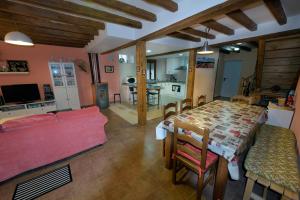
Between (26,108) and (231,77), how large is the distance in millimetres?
8426

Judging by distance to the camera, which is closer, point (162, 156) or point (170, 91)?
point (162, 156)

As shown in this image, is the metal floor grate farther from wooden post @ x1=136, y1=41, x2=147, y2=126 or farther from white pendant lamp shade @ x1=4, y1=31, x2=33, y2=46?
white pendant lamp shade @ x1=4, y1=31, x2=33, y2=46

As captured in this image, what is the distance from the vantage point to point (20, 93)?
3.80 meters

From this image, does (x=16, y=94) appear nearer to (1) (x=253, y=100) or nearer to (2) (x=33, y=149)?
(2) (x=33, y=149)

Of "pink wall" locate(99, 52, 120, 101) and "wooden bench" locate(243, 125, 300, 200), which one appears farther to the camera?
"pink wall" locate(99, 52, 120, 101)

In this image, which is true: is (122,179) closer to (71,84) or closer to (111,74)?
(71,84)

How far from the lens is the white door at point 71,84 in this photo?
A: 4401mm

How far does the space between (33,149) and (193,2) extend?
10.4 ft

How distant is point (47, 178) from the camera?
5.95 ft

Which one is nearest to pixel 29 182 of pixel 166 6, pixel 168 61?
pixel 166 6

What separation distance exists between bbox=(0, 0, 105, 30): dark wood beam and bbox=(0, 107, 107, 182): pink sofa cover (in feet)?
5.37

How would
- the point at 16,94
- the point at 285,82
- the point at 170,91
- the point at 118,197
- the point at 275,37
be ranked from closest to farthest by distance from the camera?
the point at 118,197, the point at 275,37, the point at 285,82, the point at 16,94, the point at 170,91

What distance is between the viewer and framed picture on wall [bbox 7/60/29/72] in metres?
3.71

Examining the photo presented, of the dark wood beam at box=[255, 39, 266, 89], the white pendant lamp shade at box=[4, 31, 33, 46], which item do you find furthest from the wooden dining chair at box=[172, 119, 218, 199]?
the dark wood beam at box=[255, 39, 266, 89]
